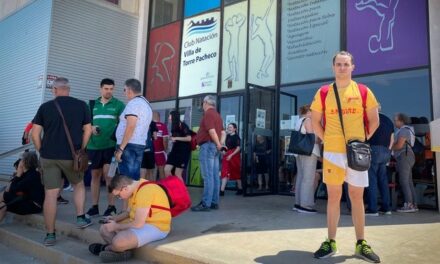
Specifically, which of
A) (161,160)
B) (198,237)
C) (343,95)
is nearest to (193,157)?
(161,160)

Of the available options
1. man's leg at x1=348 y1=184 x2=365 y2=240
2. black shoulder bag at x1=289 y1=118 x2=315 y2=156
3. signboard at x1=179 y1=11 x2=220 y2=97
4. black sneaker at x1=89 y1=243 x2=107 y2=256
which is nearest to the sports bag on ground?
black sneaker at x1=89 y1=243 x2=107 y2=256

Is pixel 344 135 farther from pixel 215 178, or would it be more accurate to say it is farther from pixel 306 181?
pixel 215 178

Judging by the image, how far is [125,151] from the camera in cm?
448

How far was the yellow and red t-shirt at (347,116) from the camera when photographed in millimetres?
3229

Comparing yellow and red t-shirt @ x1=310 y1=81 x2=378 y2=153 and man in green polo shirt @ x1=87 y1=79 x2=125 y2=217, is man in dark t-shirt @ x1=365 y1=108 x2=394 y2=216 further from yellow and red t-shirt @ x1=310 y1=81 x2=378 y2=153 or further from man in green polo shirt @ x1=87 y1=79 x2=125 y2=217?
man in green polo shirt @ x1=87 y1=79 x2=125 y2=217

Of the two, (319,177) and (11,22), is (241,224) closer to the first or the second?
(319,177)

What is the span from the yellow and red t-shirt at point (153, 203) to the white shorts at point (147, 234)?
5cm

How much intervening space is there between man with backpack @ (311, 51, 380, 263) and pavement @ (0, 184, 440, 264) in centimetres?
28

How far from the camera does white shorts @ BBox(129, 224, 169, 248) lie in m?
3.55

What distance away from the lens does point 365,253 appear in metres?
3.10

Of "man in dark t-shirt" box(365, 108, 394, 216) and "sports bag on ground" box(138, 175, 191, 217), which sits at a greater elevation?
"man in dark t-shirt" box(365, 108, 394, 216)

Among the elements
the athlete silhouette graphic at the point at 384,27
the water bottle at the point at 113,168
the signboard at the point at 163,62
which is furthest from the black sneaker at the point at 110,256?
the signboard at the point at 163,62

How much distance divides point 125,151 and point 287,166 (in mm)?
4263

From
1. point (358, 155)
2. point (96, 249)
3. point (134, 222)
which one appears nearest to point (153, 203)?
point (134, 222)
